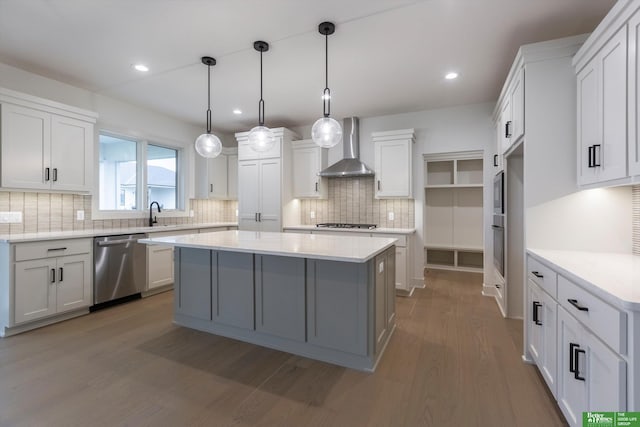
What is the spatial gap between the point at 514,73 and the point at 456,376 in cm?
258

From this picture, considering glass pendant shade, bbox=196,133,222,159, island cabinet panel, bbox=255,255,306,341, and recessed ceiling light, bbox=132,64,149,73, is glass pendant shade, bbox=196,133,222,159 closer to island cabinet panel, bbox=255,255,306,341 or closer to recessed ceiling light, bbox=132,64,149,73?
recessed ceiling light, bbox=132,64,149,73

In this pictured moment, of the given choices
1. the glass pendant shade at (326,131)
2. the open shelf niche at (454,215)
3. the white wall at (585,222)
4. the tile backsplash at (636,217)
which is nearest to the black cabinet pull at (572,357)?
the white wall at (585,222)

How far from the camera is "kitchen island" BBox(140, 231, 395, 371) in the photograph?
2.21 metres

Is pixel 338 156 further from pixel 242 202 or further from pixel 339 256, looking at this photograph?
pixel 339 256

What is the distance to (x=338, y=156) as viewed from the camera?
506 cm

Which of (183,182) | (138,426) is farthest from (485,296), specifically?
(183,182)

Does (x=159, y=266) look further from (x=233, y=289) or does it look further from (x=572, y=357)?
(x=572, y=357)

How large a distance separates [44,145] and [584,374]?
196 inches

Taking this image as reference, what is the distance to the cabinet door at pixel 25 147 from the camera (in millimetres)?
2920

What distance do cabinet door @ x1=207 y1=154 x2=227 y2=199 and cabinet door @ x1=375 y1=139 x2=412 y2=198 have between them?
2991 millimetres

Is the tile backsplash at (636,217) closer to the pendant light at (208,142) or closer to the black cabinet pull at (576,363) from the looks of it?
the black cabinet pull at (576,363)

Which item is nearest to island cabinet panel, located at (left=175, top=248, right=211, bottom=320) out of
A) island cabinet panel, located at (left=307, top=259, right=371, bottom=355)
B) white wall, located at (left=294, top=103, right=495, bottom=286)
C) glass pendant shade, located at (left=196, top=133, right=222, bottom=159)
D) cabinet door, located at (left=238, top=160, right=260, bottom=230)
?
glass pendant shade, located at (left=196, top=133, right=222, bottom=159)

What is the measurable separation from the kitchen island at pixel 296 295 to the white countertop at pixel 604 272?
110cm

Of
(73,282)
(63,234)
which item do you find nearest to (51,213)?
(63,234)
